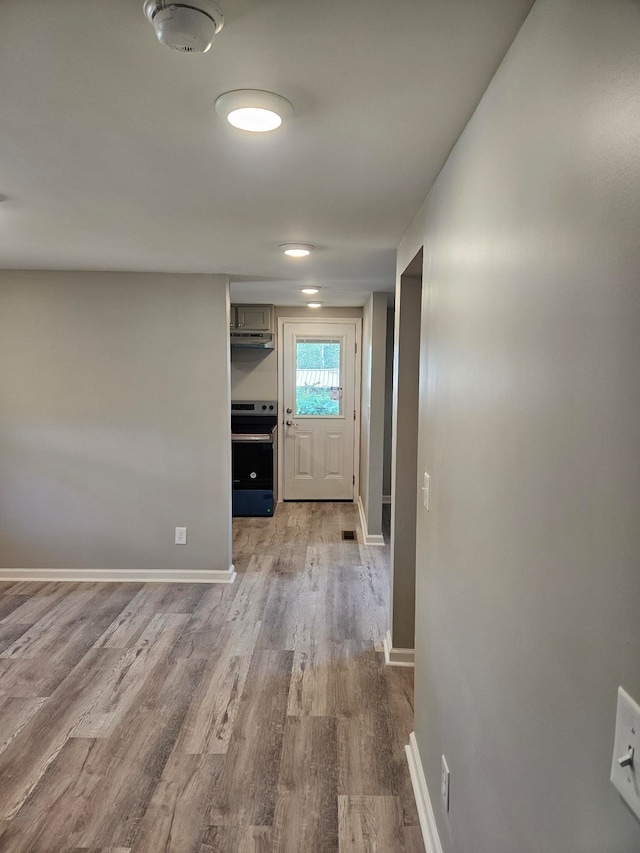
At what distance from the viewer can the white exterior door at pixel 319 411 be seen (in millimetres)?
6125

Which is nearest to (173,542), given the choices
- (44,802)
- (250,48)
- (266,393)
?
(44,802)

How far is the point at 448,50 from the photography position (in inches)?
41.4

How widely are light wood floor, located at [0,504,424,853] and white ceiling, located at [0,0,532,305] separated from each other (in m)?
2.14

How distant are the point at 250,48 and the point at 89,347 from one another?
313 centimetres

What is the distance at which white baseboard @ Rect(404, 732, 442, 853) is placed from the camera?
173 centimetres

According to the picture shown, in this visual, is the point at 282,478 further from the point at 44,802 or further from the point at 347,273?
the point at 44,802

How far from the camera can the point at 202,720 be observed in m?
2.43

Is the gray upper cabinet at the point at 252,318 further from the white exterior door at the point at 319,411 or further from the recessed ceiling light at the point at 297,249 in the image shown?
the recessed ceiling light at the point at 297,249

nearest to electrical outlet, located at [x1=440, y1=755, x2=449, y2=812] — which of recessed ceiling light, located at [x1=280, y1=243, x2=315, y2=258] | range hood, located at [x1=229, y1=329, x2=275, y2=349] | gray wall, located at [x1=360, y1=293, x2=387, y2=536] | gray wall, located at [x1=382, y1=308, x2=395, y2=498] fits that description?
recessed ceiling light, located at [x1=280, y1=243, x2=315, y2=258]

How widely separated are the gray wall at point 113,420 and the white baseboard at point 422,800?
2141 millimetres

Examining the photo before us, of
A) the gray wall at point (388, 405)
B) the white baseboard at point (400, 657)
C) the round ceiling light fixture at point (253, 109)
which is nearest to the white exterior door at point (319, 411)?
the gray wall at point (388, 405)

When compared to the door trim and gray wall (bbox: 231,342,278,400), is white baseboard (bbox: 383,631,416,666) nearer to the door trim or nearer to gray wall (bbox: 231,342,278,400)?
the door trim

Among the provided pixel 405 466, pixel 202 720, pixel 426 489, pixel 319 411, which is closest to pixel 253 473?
pixel 319 411

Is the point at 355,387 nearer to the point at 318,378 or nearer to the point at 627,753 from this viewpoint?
the point at 318,378
